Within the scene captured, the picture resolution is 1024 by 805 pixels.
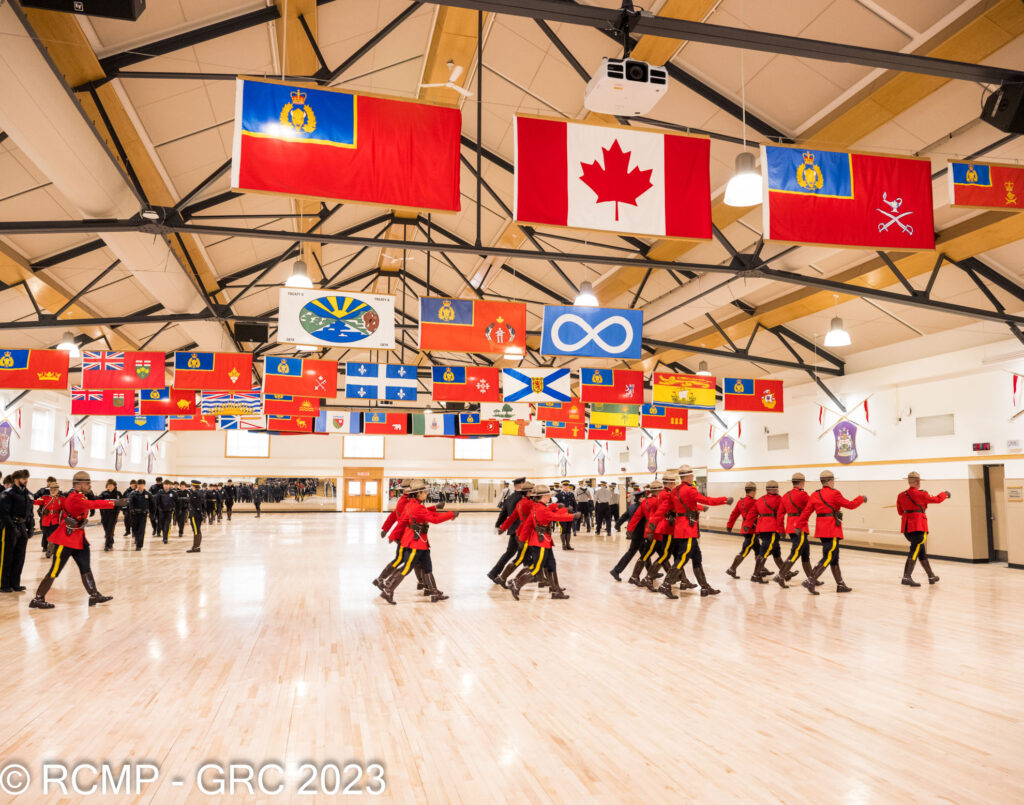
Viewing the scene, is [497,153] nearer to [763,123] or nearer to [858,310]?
[763,123]

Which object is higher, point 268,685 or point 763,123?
point 763,123

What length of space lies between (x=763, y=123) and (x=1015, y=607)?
768 centimetres

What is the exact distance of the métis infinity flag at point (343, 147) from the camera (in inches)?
222

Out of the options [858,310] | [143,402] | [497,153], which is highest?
[497,153]

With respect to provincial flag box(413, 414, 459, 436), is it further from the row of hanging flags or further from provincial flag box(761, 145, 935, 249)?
provincial flag box(761, 145, 935, 249)

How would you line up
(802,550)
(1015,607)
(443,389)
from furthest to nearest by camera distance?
(443,389) < (802,550) < (1015,607)

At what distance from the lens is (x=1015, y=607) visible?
362 inches

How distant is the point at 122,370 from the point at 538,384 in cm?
928

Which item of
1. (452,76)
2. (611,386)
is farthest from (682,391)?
(452,76)

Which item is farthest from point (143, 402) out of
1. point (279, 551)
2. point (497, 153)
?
point (497, 153)

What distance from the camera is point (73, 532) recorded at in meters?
8.22

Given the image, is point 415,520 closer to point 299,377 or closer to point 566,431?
point 299,377

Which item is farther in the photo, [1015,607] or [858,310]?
[858,310]

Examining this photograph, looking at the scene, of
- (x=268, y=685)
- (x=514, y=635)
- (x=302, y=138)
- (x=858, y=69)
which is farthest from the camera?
(x=858, y=69)
